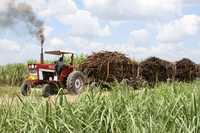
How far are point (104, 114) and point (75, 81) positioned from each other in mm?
13761

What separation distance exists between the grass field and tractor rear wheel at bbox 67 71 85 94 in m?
12.5

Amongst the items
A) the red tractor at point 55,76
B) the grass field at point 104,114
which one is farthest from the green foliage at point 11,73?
the grass field at point 104,114

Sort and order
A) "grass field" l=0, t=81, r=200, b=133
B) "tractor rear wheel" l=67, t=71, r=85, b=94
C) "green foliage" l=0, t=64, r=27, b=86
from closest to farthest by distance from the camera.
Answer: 1. "grass field" l=0, t=81, r=200, b=133
2. "tractor rear wheel" l=67, t=71, r=85, b=94
3. "green foliage" l=0, t=64, r=27, b=86

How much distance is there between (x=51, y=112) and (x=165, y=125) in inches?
48.7

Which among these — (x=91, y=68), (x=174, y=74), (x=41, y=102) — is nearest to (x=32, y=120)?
(x=41, y=102)

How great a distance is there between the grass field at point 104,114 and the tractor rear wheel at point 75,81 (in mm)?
12533

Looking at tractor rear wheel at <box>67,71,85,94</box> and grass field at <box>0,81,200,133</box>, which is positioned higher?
grass field at <box>0,81,200,133</box>

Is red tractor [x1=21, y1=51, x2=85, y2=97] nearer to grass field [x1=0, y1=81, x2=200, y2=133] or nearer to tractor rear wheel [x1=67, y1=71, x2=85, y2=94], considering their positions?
tractor rear wheel [x1=67, y1=71, x2=85, y2=94]

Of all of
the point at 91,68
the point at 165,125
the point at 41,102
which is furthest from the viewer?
the point at 91,68

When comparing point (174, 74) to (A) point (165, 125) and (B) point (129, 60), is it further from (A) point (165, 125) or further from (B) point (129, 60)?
(A) point (165, 125)

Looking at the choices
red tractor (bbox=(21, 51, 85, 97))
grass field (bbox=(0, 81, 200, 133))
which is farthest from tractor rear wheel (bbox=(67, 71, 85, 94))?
grass field (bbox=(0, 81, 200, 133))

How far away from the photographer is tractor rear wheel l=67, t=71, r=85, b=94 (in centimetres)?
1934

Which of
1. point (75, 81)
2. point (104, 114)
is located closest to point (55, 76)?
point (75, 81)

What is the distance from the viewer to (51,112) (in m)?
5.71
